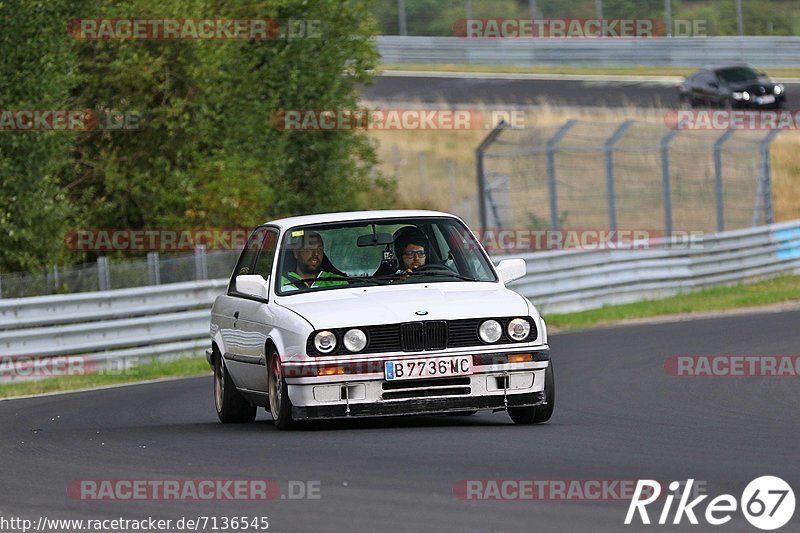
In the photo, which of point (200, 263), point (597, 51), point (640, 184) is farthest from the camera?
point (597, 51)

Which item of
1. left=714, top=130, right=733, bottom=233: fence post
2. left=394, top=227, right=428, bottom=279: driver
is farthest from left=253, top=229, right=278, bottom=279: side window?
left=714, top=130, right=733, bottom=233: fence post

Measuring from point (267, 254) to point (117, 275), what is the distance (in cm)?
925

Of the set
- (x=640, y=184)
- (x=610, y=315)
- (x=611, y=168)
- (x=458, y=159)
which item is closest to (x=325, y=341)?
(x=610, y=315)

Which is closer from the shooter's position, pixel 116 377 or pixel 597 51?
pixel 116 377

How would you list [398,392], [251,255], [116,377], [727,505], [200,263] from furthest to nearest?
[200,263] → [116,377] → [251,255] → [398,392] → [727,505]

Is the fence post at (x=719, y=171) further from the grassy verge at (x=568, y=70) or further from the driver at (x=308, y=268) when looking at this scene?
the grassy verge at (x=568, y=70)

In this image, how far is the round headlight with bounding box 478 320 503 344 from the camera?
33.1ft

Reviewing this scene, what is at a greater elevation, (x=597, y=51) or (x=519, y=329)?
(x=597, y=51)

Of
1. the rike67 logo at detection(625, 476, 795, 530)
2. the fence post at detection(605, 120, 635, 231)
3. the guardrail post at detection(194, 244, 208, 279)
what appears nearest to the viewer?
the rike67 logo at detection(625, 476, 795, 530)

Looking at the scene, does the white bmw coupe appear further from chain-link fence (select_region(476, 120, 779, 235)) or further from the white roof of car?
chain-link fence (select_region(476, 120, 779, 235))

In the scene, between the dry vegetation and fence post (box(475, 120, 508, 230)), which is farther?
the dry vegetation

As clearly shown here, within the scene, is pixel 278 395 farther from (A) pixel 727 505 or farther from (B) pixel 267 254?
(A) pixel 727 505

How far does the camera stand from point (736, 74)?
4484 centimetres

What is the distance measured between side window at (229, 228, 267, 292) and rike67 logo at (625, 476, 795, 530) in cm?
508
